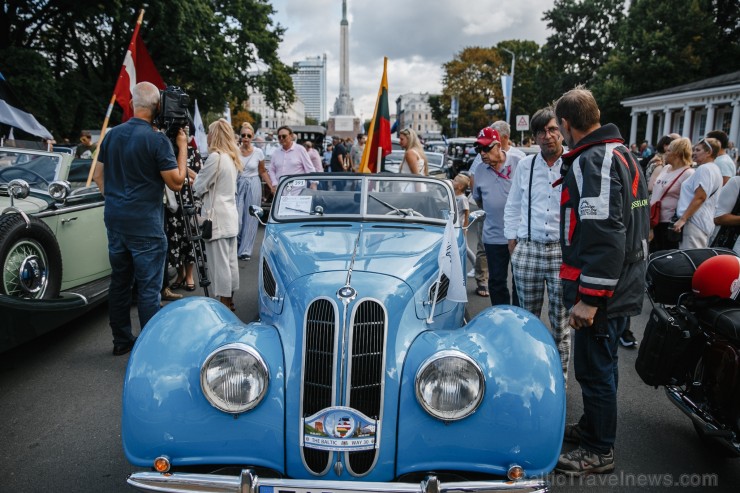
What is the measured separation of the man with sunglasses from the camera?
27.2 ft

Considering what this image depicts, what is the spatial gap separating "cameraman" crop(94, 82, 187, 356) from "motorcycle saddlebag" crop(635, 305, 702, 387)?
11.7 feet

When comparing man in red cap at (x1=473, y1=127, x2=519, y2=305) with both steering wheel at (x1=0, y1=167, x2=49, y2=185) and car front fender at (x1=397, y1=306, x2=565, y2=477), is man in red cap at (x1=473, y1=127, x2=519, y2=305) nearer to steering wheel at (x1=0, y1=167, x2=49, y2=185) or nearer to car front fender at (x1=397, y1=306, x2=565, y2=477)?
car front fender at (x1=397, y1=306, x2=565, y2=477)

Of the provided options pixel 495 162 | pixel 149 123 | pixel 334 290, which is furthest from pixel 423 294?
pixel 149 123

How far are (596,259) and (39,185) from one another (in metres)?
5.15

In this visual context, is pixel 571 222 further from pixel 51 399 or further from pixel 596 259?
pixel 51 399

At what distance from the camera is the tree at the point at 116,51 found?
17.0 metres

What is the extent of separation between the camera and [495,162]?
489 centimetres

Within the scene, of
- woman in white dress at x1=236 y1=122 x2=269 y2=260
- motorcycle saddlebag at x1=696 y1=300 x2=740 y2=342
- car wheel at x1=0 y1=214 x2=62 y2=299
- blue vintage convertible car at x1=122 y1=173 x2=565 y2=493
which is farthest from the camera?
woman in white dress at x1=236 y1=122 x2=269 y2=260

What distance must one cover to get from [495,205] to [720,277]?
231 centimetres

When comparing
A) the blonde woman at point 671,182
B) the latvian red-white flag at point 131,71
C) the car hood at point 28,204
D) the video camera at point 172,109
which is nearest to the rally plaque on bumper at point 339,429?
the video camera at point 172,109

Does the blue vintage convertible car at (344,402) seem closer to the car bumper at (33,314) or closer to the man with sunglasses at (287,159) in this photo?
the car bumper at (33,314)

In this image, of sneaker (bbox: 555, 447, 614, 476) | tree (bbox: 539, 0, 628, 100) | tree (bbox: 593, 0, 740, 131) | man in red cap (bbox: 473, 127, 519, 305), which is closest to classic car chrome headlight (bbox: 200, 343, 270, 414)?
sneaker (bbox: 555, 447, 614, 476)

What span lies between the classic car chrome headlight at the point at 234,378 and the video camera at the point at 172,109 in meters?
2.64

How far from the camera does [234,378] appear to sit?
2.27 metres
